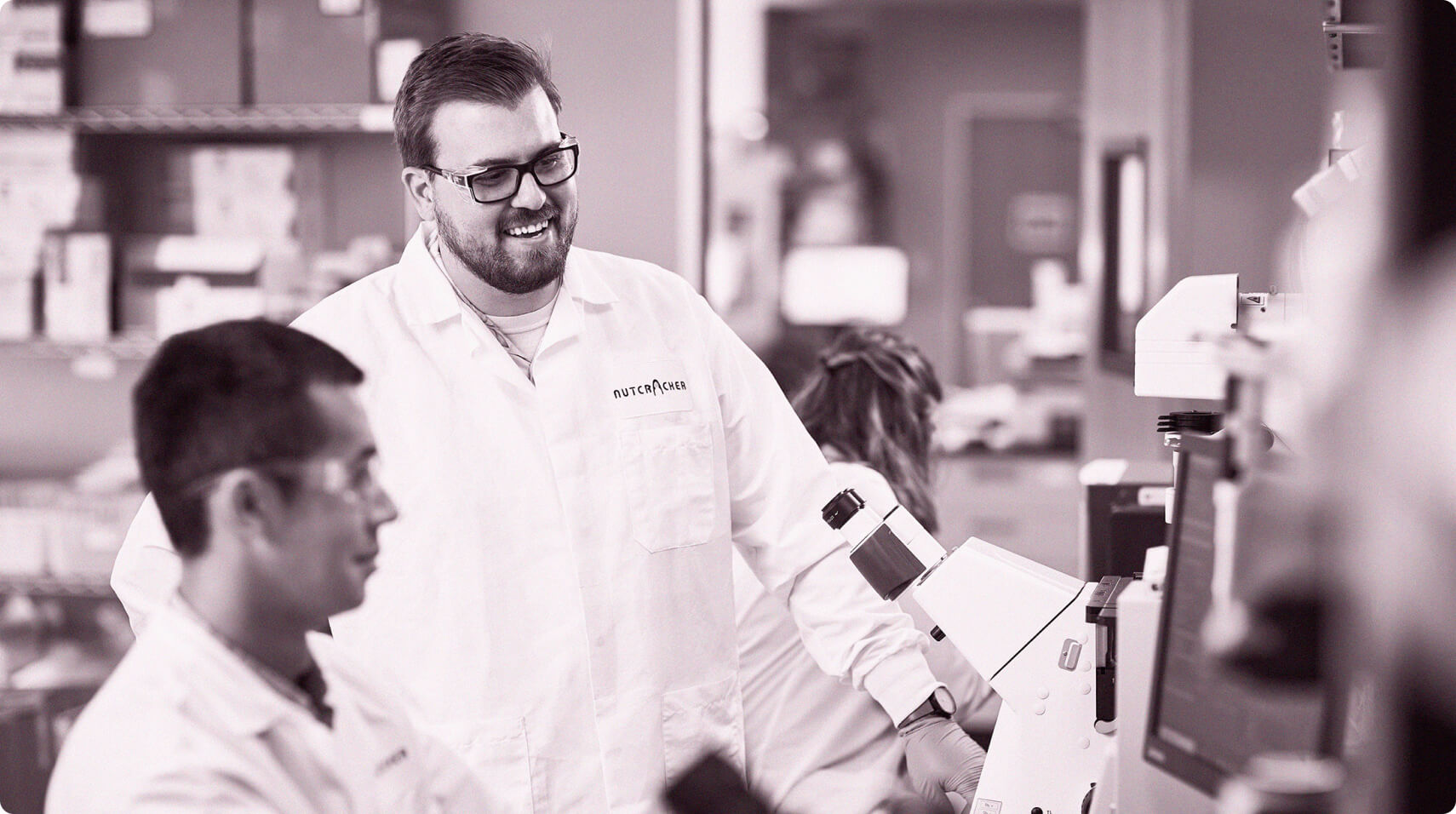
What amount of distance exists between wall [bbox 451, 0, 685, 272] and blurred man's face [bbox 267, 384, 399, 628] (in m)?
2.33

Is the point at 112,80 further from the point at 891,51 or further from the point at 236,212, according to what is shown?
the point at 891,51

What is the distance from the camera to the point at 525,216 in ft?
6.17

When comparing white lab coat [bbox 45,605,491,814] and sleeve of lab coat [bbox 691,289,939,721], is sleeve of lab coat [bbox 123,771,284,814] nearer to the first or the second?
white lab coat [bbox 45,605,491,814]

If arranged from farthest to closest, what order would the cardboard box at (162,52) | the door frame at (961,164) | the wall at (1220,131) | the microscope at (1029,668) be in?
1. the door frame at (961,164)
2. the cardboard box at (162,52)
3. the wall at (1220,131)
4. the microscope at (1029,668)

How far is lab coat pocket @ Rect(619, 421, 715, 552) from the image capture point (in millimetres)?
1933

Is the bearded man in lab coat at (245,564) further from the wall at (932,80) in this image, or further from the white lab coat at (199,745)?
the wall at (932,80)

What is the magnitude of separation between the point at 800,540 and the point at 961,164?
683 centimetres

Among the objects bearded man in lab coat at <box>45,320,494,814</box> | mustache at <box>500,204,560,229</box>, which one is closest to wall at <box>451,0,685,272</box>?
mustache at <box>500,204,560,229</box>

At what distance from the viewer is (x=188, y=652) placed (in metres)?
1.08

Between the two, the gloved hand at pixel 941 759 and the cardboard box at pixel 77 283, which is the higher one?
the cardboard box at pixel 77 283

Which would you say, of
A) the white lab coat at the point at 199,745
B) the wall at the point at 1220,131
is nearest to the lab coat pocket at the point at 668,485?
the white lab coat at the point at 199,745

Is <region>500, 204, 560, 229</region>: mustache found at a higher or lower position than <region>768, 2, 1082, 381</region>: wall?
lower

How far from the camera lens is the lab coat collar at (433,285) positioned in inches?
76.4

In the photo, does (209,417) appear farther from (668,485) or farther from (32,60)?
(32,60)
